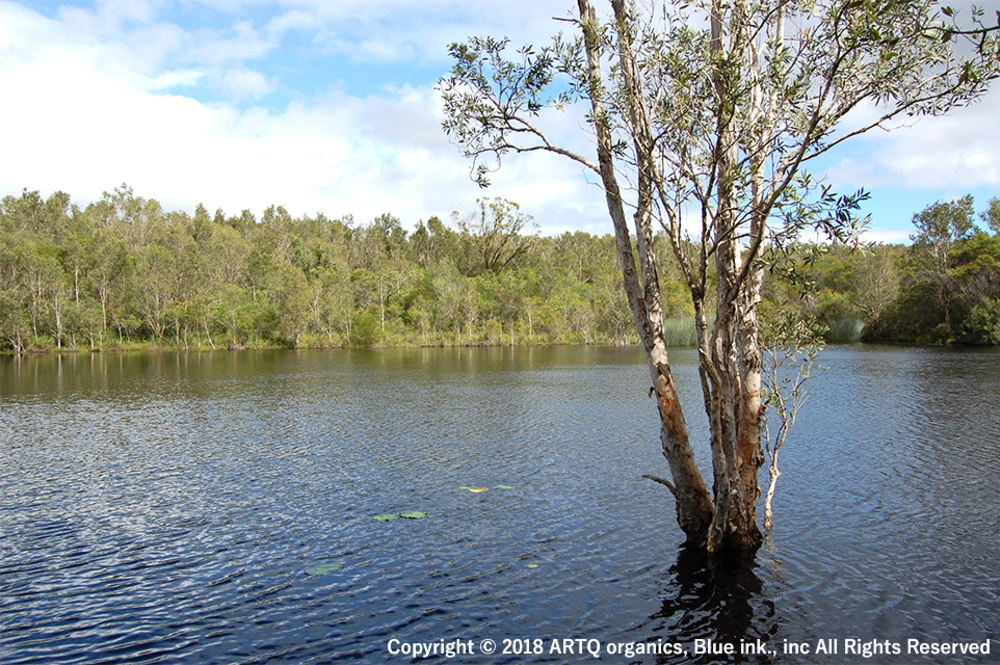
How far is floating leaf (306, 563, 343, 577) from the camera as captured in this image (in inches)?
490

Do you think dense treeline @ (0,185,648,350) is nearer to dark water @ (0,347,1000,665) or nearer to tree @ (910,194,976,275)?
tree @ (910,194,976,275)

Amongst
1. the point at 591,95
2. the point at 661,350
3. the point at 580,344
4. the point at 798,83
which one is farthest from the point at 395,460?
the point at 580,344

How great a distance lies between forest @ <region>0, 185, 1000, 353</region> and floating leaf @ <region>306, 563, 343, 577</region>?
59.1 meters

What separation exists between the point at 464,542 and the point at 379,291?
9908 cm

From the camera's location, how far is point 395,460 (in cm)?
2194

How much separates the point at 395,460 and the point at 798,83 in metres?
16.6

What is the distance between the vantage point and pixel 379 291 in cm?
11056

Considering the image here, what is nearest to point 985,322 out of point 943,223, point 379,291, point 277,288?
point 943,223

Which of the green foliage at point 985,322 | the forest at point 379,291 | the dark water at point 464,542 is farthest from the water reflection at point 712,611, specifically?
the green foliage at point 985,322

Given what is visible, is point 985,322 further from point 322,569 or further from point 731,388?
point 322,569

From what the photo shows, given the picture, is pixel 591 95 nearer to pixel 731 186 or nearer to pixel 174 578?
pixel 731 186

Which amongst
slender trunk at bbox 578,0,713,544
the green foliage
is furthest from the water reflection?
the green foliage

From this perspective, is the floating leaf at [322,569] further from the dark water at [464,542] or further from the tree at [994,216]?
the tree at [994,216]

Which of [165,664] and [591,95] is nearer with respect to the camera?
[165,664]
